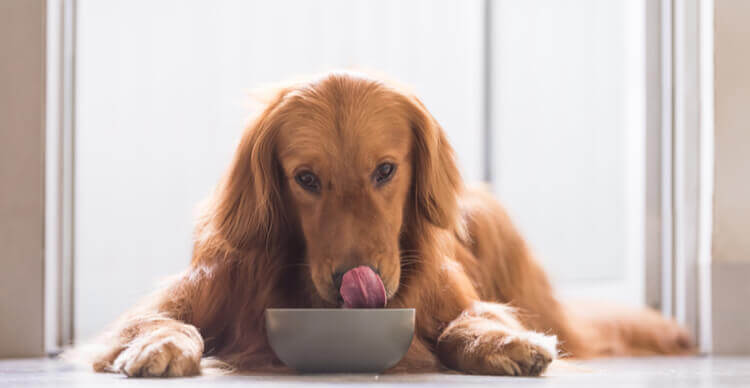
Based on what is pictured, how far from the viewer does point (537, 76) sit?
10.8ft

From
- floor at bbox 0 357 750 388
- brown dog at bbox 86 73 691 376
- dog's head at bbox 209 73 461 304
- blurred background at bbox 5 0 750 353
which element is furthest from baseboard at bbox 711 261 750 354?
dog's head at bbox 209 73 461 304

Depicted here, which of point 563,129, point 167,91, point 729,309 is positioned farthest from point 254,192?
point 563,129

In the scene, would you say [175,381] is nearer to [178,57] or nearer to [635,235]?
[178,57]

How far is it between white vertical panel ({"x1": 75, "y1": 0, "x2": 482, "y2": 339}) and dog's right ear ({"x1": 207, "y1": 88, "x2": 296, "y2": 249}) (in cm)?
90

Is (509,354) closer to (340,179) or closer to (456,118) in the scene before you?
(340,179)

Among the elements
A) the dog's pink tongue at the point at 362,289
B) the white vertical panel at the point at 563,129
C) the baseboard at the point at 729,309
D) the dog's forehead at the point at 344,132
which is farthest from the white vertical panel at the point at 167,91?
the dog's pink tongue at the point at 362,289

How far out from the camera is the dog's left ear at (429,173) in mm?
1722

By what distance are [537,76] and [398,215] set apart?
1.83 m

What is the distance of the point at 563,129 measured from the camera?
3.26 meters

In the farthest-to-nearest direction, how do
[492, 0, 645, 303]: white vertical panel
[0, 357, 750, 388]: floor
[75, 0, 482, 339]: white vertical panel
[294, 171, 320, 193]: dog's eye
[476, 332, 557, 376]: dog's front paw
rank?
[492, 0, 645, 303]: white vertical panel < [75, 0, 482, 339]: white vertical panel < [294, 171, 320, 193]: dog's eye < [476, 332, 557, 376]: dog's front paw < [0, 357, 750, 388]: floor

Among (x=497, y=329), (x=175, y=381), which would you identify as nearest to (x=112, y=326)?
(x=175, y=381)

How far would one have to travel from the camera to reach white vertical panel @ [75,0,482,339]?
8.66ft

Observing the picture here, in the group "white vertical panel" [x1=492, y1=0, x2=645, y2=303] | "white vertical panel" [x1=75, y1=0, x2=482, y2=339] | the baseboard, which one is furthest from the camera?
"white vertical panel" [x1=492, y1=0, x2=645, y2=303]

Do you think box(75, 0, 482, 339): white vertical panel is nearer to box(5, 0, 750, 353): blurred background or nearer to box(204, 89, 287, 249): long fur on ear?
box(5, 0, 750, 353): blurred background
